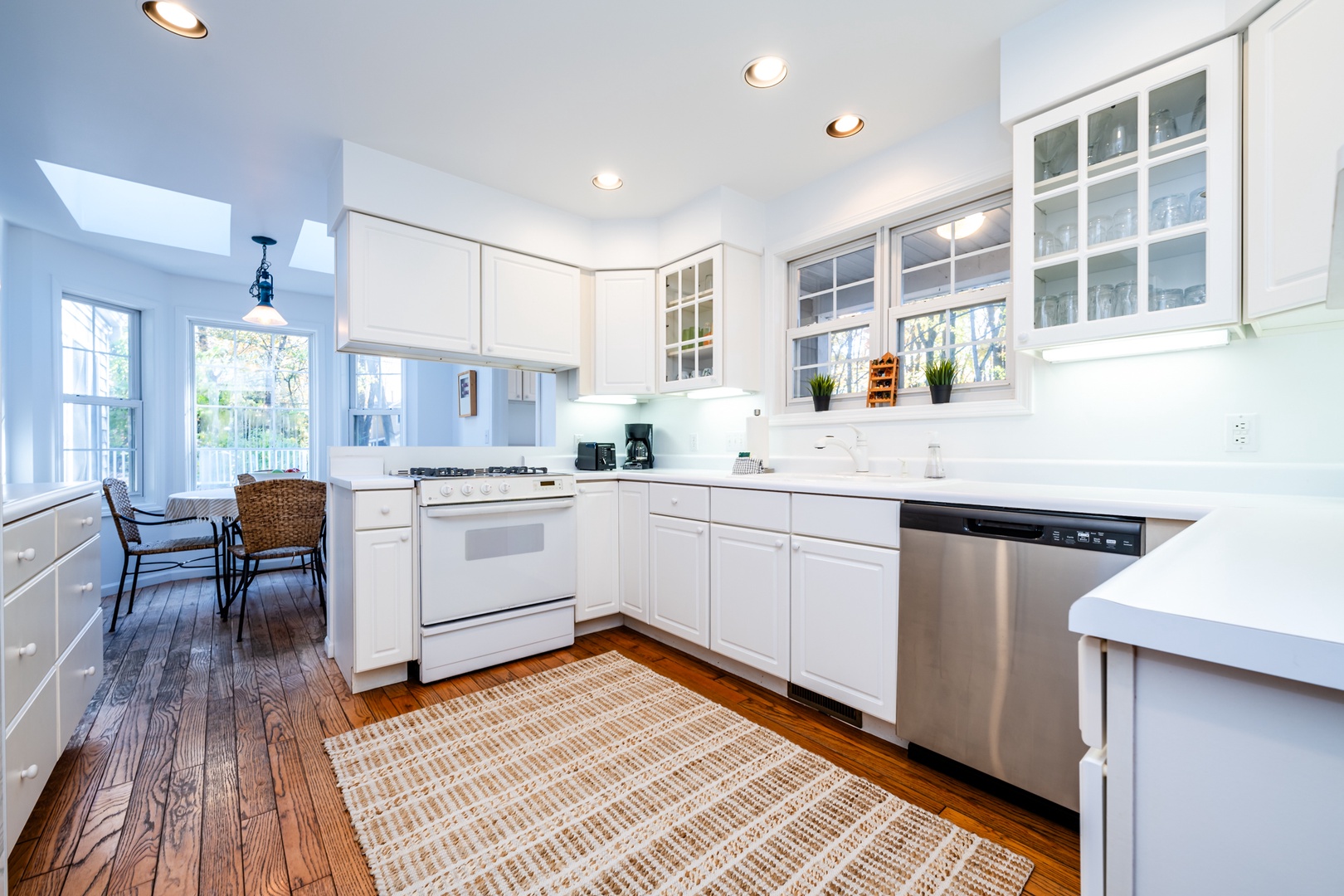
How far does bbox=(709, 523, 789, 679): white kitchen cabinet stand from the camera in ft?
7.49

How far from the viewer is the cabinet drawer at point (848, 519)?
1.90 meters

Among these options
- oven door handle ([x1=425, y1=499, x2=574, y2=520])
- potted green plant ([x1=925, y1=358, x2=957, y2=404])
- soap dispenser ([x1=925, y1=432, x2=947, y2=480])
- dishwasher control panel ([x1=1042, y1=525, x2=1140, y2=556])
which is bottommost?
oven door handle ([x1=425, y1=499, x2=574, y2=520])

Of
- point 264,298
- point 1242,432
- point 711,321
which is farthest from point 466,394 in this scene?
point 1242,432

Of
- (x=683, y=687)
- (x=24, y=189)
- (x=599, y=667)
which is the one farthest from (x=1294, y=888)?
(x=24, y=189)

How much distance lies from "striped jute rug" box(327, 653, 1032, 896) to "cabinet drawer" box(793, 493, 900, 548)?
77 centimetres

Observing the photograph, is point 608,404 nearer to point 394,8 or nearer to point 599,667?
point 599,667

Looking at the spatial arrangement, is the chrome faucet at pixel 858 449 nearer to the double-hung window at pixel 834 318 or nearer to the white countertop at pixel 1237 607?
the double-hung window at pixel 834 318

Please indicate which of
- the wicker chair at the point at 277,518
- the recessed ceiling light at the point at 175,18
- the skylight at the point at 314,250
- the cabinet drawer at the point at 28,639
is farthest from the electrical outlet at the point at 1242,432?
the skylight at the point at 314,250

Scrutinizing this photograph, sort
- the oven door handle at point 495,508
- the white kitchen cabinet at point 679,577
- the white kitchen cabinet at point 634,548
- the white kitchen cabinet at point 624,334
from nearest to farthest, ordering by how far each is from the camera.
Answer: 1. the oven door handle at point 495,508
2. the white kitchen cabinet at point 679,577
3. the white kitchen cabinet at point 634,548
4. the white kitchen cabinet at point 624,334

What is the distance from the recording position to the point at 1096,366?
6.53ft

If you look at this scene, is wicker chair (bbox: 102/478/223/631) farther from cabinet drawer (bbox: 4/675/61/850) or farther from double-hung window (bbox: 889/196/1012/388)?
double-hung window (bbox: 889/196/1012/388)

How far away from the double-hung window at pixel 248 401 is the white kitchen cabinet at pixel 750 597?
4.51m

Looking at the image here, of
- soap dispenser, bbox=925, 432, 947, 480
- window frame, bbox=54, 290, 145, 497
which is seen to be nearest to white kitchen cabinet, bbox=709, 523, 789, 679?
soap dispenser, bbox=925, 432, 947, 480

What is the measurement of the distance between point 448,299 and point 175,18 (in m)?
1.38
